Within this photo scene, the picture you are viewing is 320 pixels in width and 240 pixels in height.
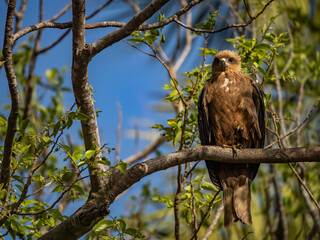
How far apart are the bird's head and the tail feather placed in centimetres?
121

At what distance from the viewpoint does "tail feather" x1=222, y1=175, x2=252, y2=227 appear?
3.99m

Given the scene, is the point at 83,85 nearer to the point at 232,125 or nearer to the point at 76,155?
the point at 76,155

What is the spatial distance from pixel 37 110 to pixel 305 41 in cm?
433

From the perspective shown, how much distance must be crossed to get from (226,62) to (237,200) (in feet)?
5.14

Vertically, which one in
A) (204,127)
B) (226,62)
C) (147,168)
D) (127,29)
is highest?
(226,62)

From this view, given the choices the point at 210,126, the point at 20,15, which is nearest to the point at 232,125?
the point at 210,126

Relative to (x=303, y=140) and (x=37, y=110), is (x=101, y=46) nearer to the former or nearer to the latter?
(x=37, y=110)

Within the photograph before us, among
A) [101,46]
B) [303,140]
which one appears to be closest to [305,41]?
[303,140]

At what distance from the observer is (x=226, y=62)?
4906 mm

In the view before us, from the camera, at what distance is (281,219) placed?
18.0 feet

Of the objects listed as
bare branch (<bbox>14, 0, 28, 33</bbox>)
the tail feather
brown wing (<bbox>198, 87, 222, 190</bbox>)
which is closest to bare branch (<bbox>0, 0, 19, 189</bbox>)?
brown wing (<bbox>198, 87, 222, 190</bbox>)

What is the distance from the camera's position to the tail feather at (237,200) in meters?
3.99

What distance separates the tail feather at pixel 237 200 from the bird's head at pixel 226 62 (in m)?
1.21

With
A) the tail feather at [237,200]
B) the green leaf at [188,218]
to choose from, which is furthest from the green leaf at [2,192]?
the tail feather at [237,200]
